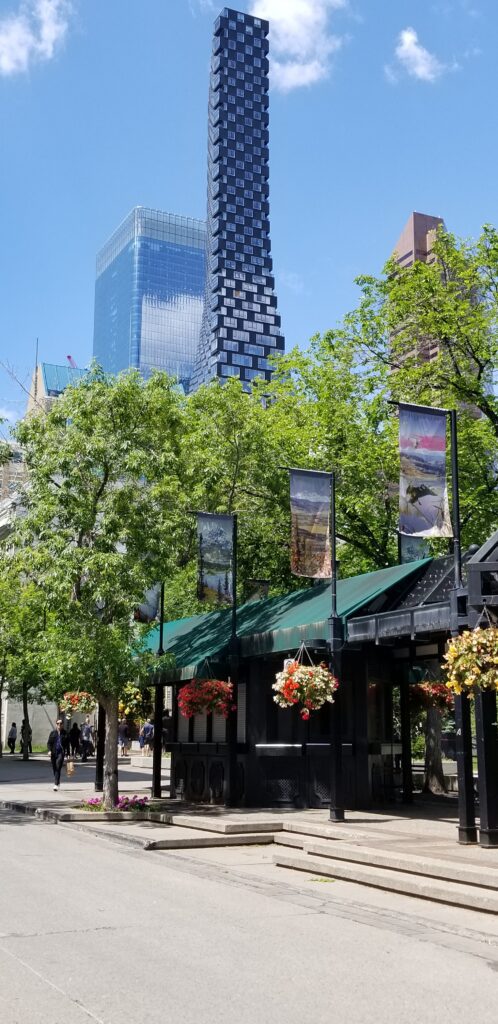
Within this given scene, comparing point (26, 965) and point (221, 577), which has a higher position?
point (221, 577)

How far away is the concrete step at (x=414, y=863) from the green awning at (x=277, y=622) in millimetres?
5037

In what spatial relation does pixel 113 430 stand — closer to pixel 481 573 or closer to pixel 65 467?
pixel 65 467

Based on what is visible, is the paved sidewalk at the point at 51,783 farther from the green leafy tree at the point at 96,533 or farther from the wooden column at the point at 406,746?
the wooden column at the point at 406,746

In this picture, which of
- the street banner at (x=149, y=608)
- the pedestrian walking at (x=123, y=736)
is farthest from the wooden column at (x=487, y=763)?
the pedestrian walking at (x=123, y=736)

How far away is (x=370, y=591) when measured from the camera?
18.8 meters

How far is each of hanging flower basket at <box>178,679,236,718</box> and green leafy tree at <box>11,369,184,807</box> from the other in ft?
Answer: 3.69

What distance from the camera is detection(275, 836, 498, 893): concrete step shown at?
11145 mm

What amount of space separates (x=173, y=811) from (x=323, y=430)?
40.5ft

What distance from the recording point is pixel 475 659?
12.5m

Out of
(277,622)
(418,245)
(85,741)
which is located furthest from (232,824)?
(418,245)

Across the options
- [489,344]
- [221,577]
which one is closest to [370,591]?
[221,577]

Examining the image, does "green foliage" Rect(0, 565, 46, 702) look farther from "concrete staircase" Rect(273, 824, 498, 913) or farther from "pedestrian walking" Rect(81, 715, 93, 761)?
"concrete staircase" Rect(273, 824, 498, 913)

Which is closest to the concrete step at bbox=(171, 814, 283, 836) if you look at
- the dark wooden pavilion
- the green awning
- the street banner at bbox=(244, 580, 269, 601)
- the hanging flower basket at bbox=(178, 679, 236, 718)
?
the dark wooden pavilion

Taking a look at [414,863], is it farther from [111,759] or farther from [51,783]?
[51,783]
